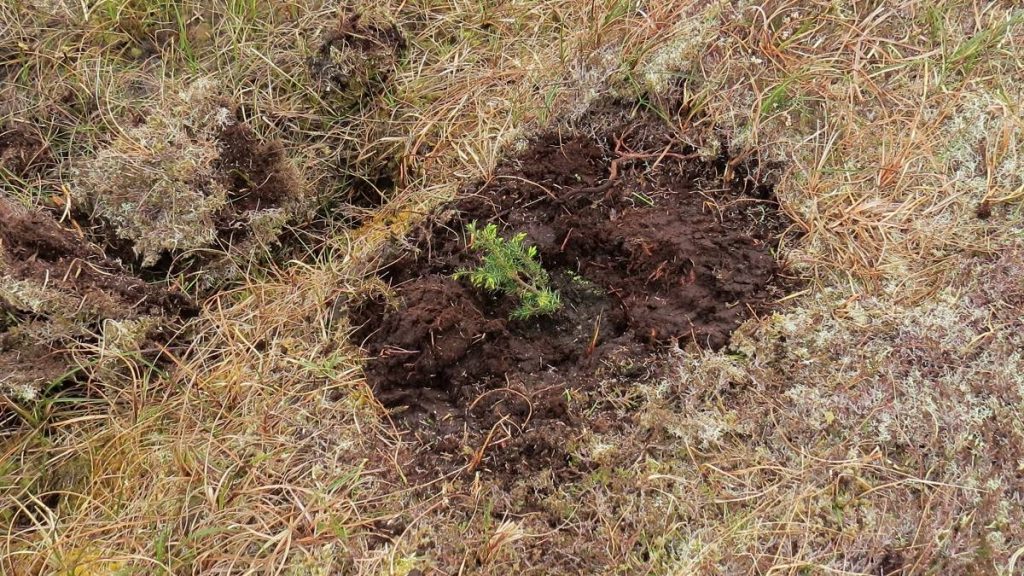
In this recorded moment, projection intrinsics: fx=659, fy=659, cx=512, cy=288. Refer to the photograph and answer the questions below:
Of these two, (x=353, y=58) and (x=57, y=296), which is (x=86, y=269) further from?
(x=353, y=58)

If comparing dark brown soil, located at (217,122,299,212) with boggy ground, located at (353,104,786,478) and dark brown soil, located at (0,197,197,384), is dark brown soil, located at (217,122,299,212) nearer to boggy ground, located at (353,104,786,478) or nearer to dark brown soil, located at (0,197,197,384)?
dark brown soil, located at (0,197,197,384)

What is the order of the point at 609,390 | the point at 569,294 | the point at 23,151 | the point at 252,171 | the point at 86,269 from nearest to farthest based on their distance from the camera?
the point at 609,390, the point at 569,294, the point at 86,269, the point at 252,171, the point at 23,151

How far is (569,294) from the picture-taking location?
2.15m

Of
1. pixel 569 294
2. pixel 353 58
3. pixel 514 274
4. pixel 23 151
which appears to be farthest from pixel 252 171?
pixel 569 294

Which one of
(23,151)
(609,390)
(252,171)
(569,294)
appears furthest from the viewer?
(23,151)

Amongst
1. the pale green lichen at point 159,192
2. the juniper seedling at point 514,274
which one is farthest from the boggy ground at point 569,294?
the pale green lichen at point 159,192

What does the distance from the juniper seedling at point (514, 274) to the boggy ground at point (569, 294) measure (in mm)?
62

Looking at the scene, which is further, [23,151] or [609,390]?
[23,151]

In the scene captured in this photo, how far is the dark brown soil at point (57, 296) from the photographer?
2145mm

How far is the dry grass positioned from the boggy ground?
9 centimetres

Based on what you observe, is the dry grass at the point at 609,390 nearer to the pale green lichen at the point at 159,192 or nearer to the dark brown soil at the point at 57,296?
the dark brown soil at the point at 57,296

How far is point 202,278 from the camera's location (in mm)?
2434

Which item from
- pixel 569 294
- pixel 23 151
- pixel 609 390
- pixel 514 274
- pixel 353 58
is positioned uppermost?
pixel 353 58

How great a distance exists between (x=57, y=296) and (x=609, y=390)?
1817mm
